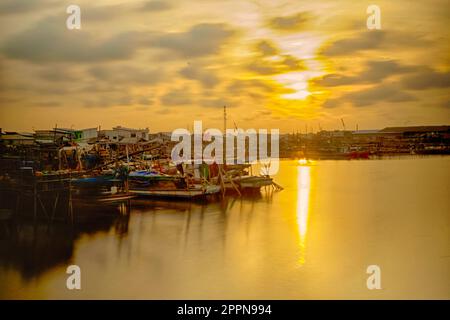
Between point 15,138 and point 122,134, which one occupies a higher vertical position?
point 122,134

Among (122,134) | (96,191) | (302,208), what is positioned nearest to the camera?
(96,191)

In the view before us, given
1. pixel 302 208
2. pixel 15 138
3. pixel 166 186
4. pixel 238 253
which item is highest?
pixel 15 138

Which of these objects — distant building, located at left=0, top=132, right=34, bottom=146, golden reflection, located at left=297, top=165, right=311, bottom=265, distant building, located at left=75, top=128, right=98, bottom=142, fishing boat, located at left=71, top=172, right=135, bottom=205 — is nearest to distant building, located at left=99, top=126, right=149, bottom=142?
distant building, located at left=75, top=128, right=98, bottom=142

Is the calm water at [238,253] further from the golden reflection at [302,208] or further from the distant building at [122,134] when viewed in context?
the distant building at [122,134]

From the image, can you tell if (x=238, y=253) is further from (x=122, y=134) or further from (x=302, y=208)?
(x=122, y=134)

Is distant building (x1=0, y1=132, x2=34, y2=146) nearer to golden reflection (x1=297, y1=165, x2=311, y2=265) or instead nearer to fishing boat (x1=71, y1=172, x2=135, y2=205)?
fishing boat (x1=71, y1=172, x2=135, y2=205)

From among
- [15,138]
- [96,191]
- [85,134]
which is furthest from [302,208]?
[15,138]

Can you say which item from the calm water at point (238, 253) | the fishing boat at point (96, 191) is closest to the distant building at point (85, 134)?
the fishing boat at point (96, 191)
